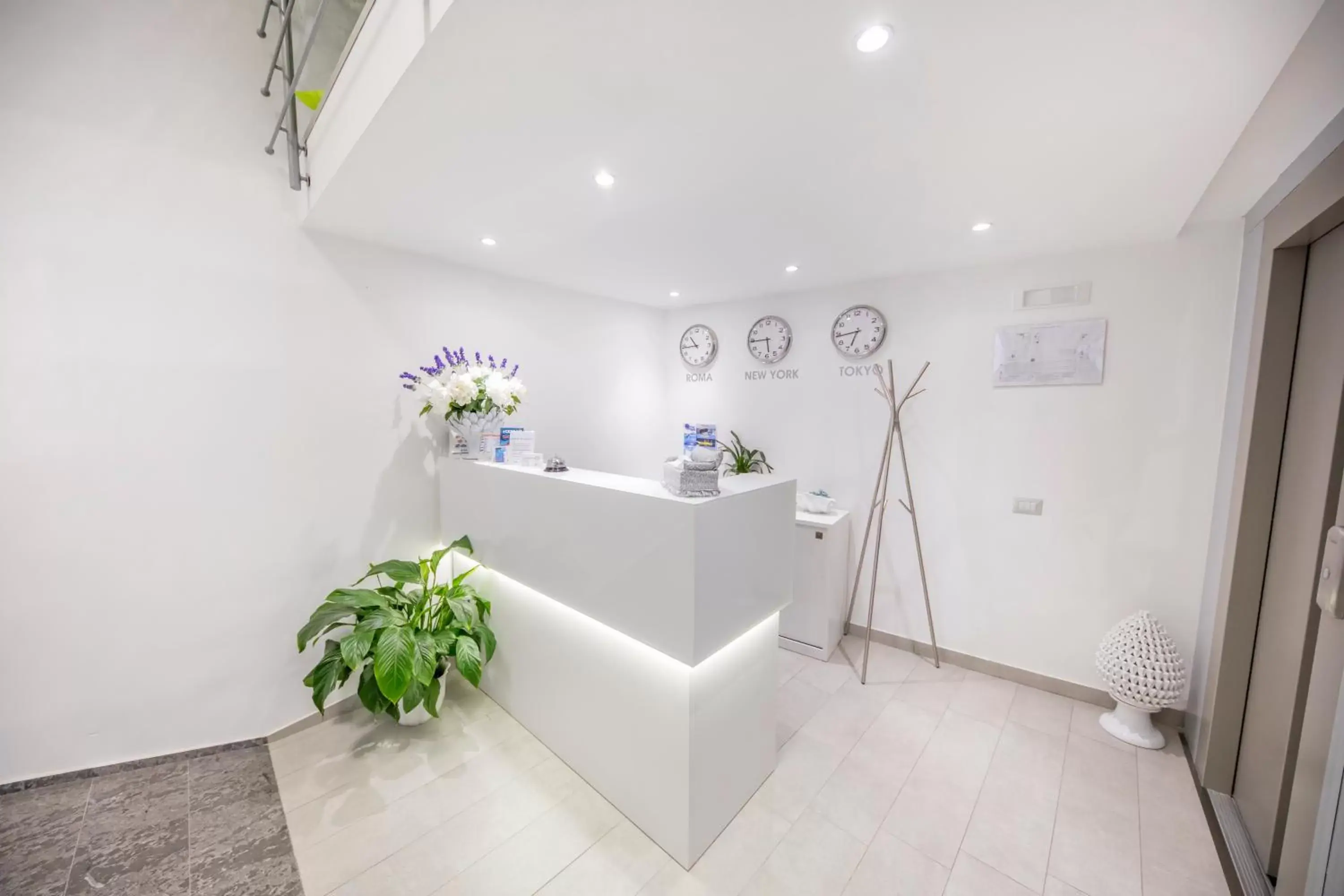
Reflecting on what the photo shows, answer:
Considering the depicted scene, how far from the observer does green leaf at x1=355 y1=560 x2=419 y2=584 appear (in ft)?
7.68

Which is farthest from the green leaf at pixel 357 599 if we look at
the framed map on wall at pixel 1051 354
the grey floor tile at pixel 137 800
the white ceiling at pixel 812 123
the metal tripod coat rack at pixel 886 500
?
the framed map on wall at pixel 1051 354

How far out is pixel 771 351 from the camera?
3549mm

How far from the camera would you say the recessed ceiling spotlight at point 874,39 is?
40.8 inches

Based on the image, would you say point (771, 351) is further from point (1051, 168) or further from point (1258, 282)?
point (1258, 282)

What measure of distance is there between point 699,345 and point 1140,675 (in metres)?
3.28

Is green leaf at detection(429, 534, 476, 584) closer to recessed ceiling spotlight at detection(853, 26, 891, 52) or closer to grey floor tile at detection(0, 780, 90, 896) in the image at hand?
grey floor tile at detection(0, 780, 90, 896)

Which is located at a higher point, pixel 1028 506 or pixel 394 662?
pixel 1028 506

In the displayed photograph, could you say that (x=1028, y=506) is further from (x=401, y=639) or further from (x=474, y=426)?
(x=401, y=639)

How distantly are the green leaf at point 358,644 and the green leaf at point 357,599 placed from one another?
0.11 meters

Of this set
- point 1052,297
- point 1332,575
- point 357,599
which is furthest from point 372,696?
point 1052,297

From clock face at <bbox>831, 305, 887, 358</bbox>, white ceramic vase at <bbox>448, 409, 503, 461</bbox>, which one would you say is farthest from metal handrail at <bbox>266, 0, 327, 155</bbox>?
clock face at <bbox>831, 305, 887, 358</bbox>

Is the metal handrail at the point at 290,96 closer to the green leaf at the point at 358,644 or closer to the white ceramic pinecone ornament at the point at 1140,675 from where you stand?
the green leaf at the point at 358,644

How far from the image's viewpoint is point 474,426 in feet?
8.79

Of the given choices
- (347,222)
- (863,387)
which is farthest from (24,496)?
(863,387)
